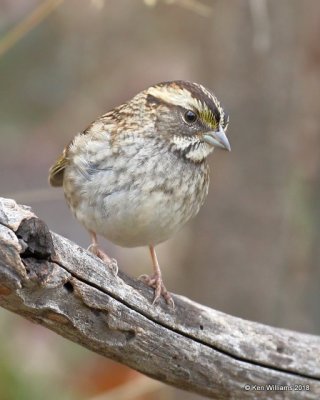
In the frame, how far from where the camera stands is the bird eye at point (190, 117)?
5625mm

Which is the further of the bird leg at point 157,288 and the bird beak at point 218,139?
the bird beak at point 218,139

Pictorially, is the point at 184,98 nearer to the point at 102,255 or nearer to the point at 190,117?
the point at 190,117

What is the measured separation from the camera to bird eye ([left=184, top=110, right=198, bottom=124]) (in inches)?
221

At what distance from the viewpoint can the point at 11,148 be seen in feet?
33.7

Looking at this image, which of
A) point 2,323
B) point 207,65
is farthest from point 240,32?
point 2,323

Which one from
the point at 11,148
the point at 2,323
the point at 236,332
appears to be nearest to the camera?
the point at 236,332

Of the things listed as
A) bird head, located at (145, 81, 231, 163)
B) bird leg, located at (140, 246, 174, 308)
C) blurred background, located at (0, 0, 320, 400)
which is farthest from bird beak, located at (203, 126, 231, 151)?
blurred background, located at (0, 0, 320, 400)

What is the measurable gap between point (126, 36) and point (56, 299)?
6111 millimetres

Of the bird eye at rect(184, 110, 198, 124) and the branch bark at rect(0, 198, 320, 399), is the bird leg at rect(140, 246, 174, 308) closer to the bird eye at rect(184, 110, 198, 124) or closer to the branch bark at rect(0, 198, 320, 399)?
the branch bark at rect(0, 198, 320, 399)

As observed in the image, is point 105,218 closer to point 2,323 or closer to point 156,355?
point 156,355

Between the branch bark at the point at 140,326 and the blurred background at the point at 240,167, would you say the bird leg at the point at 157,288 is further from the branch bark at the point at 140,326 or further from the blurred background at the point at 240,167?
the blurred background at the point at 240,167

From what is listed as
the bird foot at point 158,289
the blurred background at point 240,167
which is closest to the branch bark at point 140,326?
the bird foot at point 158,289

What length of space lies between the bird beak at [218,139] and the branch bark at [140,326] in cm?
77

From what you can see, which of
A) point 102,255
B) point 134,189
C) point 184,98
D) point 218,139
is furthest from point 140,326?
point 184,98
